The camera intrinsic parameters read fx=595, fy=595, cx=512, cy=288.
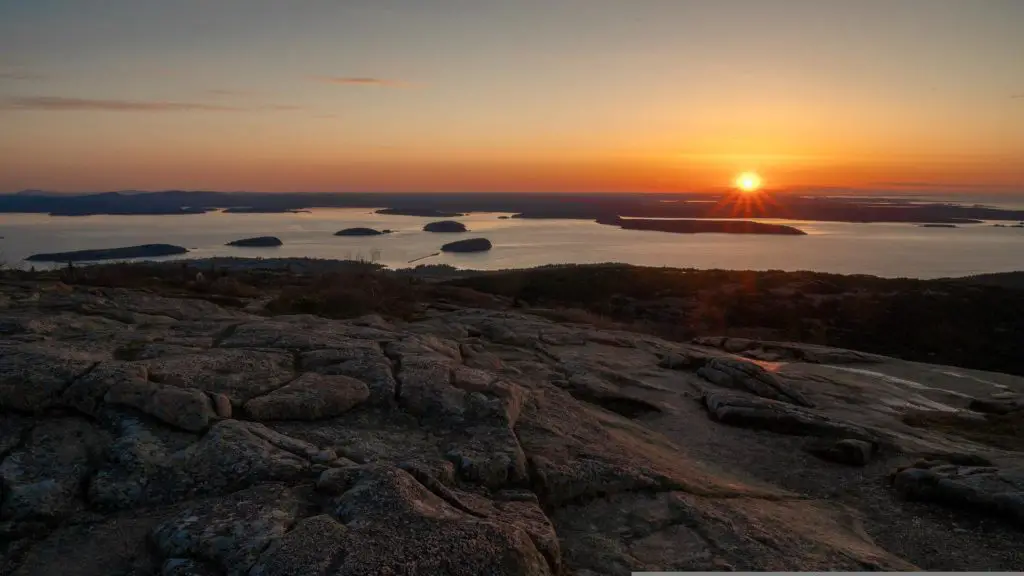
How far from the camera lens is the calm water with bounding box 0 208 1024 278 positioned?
7094 centimetres

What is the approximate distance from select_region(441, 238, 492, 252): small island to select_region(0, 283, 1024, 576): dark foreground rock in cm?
7442

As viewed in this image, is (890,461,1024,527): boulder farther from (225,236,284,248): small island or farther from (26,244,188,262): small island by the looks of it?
(225,236,284,248): small island

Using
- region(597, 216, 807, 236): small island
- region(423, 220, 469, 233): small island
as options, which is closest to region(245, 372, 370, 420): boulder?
region(423, 220, 469, 233): small island

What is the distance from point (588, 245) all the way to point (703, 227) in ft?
177

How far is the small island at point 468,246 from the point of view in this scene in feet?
274

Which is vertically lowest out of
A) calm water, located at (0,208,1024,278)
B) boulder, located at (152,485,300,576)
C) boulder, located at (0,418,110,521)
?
calm water, located at (0,208,1024,278)

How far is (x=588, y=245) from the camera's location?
9631 centimetres

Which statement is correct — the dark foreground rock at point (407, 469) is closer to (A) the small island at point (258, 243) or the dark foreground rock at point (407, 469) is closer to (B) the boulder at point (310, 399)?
(B) the boulder at point (310, 399)

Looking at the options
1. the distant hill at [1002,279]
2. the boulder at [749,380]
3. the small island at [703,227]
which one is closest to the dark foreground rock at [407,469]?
the boulder at [749,380]

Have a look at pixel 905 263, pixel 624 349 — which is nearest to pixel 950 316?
pixel 624 349

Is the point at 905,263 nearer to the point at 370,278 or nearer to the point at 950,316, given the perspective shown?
the point at 950,316

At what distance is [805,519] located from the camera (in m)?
5.45

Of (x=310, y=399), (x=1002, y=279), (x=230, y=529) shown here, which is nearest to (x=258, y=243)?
(x=1002, y=279)

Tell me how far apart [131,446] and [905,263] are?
87025 millimetres
